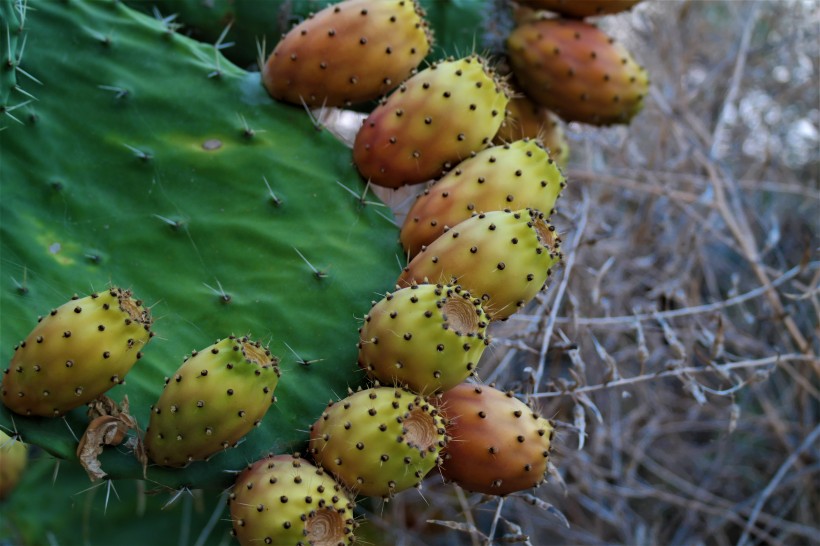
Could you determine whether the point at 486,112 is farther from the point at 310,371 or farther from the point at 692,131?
the point at 692,131

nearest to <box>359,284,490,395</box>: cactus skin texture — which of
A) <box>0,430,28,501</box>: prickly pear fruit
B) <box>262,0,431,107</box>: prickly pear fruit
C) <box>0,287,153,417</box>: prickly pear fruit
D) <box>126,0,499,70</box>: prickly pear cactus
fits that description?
<box>0,287,153,417</box>: prickly pear fruit

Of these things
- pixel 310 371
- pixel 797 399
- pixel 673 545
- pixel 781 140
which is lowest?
pixel 673 545

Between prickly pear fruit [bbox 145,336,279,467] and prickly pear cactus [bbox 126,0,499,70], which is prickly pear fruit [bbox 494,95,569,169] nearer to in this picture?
prickly pear cactus [bbox 126,0,499,70]

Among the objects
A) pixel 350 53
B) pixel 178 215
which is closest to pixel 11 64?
pixel 178 215

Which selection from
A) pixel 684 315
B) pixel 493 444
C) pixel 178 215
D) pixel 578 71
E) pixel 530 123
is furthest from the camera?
pixel 684 315

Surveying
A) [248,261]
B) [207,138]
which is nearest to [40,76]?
[207,138]

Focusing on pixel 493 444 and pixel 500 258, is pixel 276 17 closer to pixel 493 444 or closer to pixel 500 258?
pixel 500 258
